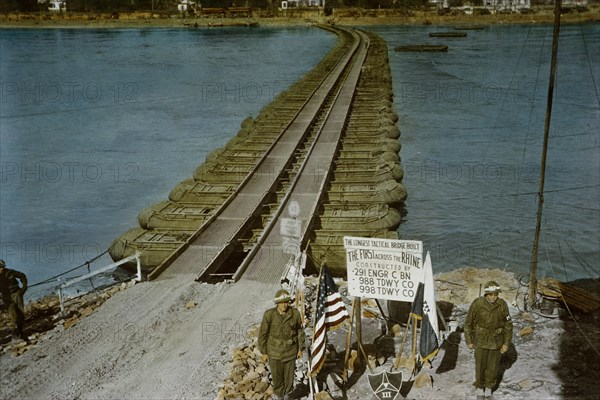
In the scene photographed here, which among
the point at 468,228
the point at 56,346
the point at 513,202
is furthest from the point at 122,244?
the point at 513,202

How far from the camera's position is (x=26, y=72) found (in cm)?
7450

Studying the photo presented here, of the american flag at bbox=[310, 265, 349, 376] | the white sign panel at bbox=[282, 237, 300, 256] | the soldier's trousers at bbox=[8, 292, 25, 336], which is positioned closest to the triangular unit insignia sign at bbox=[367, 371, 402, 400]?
the american flag at bbox=[310, 265, 349, 376]

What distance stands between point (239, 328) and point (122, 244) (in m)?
8.66

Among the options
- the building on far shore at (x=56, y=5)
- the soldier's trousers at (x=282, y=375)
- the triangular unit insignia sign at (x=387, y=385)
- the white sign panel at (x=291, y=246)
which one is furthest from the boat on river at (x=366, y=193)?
the building on far shore at (x=56, y=5)

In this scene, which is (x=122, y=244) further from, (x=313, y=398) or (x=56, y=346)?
(x=313, y=398)

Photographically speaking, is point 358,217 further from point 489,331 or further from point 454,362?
point 489,331

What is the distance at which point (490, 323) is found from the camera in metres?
8.34

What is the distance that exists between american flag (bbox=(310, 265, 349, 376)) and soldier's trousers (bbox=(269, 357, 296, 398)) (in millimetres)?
365

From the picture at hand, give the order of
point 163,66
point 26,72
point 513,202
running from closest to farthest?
point 513,202, point 26,72, point 163,66

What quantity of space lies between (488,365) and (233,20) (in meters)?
155

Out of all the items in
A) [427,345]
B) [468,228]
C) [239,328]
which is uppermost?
[427,345]

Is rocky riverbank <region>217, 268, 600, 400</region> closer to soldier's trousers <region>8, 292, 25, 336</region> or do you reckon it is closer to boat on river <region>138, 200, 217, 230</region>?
soldier's trousers <region>8, 292, 25, 336</region>

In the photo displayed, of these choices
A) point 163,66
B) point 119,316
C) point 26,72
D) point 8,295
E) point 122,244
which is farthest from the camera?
point 163,66

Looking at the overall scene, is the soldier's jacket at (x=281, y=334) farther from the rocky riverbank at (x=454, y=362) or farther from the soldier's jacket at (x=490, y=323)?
the soldier's jacket at (x=490, y=323)
